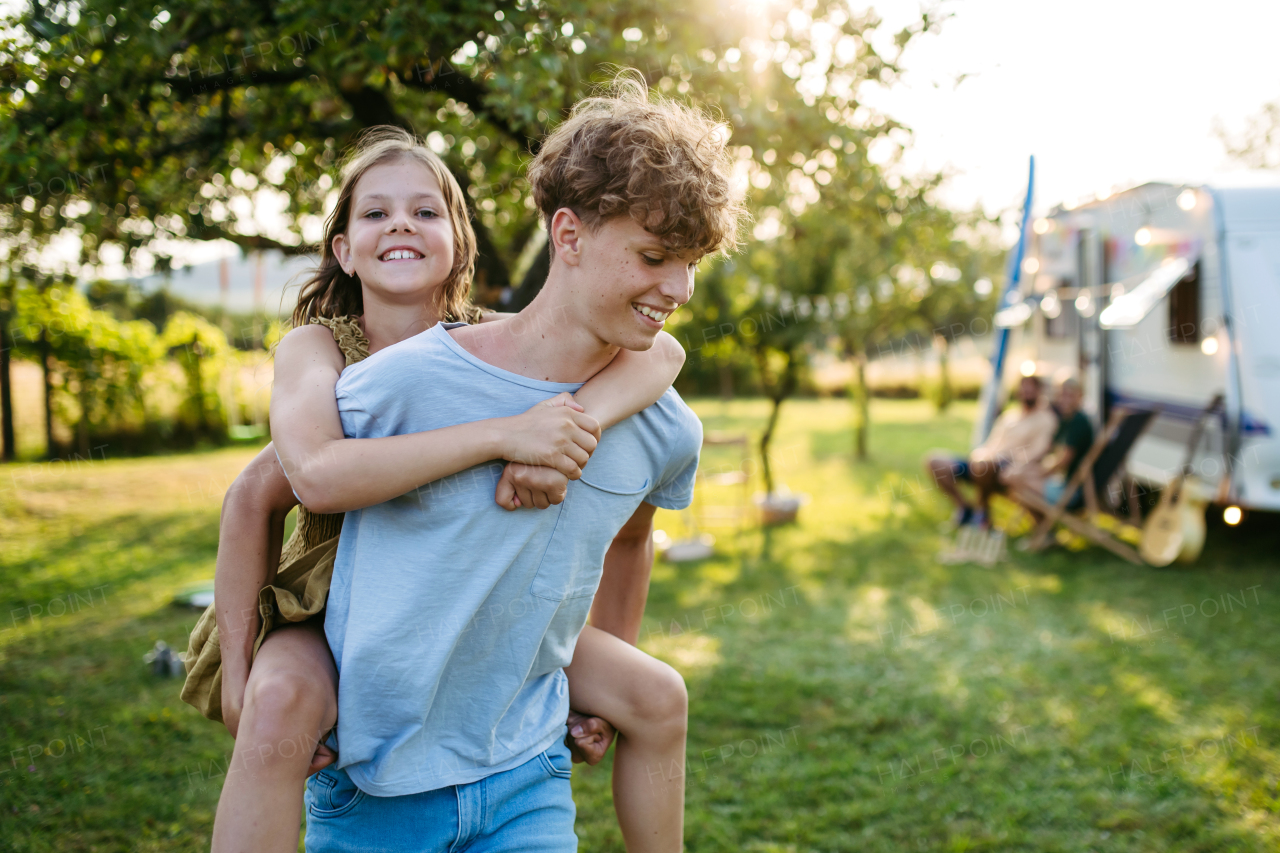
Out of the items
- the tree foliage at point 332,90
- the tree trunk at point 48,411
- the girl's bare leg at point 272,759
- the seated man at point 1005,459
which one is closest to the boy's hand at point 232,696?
the girl's bare leg at point 272,759

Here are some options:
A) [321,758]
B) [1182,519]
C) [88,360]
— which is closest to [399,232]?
[321,758]

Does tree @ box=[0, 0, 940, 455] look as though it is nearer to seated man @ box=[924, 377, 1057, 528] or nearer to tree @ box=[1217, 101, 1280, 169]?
seated man @ box=[924, 377, 1057, 528]

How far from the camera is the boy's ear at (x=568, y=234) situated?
1.31 meters

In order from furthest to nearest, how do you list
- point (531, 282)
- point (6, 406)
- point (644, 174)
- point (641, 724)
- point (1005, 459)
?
1. point (6, 406)
2. point (1005, 459)
3. point (531, 282)
4. point (641, 724)
5. point (644, 174)

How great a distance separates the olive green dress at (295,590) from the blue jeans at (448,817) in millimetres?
289

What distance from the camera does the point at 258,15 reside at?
3.80 m

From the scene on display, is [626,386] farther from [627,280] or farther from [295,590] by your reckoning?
[295,590]

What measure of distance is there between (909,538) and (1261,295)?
360cm

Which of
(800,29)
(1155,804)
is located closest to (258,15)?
(800,29)

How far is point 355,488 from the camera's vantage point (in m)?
1.26

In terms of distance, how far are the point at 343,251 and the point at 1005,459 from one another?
795 cm

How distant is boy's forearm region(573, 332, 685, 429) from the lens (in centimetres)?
139

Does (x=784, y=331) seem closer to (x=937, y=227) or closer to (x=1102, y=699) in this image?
(x=937, y=227)

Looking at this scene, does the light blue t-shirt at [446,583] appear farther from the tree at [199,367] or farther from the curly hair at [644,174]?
the tree at [199,367]
